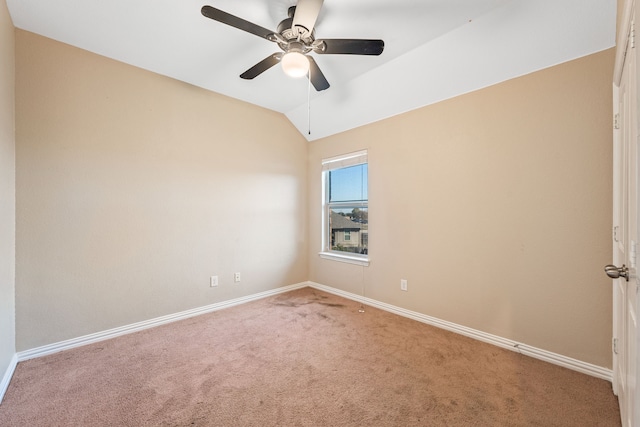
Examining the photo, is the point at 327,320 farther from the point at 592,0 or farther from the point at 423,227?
the point at 592,0

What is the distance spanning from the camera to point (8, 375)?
1.85 meters

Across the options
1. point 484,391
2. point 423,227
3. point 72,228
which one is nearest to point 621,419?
point 484,391

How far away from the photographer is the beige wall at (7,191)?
179cm

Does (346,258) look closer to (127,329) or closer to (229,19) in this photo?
(127,329)

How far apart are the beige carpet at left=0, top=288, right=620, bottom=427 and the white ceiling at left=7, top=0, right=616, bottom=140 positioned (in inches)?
92.5

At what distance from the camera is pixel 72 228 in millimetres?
2330

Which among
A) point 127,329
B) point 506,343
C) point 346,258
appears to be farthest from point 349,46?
point 127,329

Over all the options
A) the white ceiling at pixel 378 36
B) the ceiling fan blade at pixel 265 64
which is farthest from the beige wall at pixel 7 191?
the ceiling fan blade at pixel 265 64

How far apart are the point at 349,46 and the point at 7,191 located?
2629 mm

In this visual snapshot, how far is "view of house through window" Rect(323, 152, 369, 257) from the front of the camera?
356 cm

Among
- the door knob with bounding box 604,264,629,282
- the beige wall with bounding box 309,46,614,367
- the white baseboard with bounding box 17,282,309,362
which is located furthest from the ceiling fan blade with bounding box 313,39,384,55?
the white baseboard with bounding box 17,282,309,362

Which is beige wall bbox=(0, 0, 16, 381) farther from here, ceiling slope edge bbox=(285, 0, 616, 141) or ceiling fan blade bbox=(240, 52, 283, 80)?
ceiling slope edge bbox=(285, 0, 616, 141)

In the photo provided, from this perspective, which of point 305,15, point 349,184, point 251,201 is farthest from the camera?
point 349,184

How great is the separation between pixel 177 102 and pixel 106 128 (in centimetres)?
74
